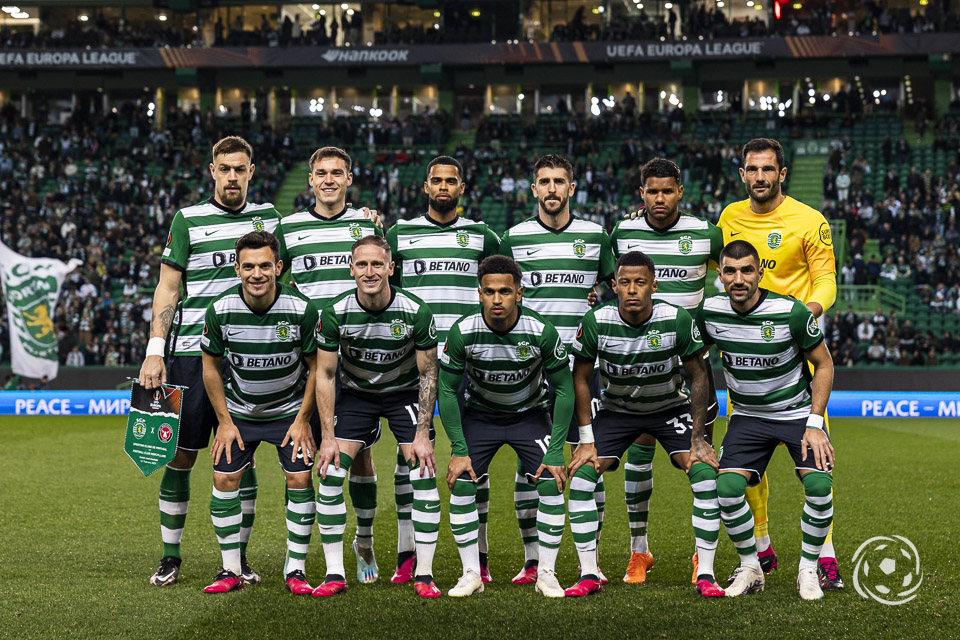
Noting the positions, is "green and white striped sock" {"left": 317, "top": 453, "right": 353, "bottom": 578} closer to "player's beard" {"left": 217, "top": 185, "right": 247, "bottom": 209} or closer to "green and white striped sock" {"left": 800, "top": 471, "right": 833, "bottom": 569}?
"player's beard" {"left": 217, "top": 185, "right": 247, "bottom": 209}

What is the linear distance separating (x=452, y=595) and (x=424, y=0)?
1228 inches

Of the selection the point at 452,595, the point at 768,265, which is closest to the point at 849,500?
the point at 768,265

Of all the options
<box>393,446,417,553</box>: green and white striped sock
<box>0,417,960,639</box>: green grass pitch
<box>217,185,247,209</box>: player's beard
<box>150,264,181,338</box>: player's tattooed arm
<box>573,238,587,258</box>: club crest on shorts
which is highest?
<box>217,185,247,209</box>: player's beard

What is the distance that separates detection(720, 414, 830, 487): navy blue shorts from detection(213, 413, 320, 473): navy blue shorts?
2.43 meters

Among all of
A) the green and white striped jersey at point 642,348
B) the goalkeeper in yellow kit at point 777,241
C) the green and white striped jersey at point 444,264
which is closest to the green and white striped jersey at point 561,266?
the green and white striped jersey at point 444,264

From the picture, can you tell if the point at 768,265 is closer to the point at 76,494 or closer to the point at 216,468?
the point at 216,468

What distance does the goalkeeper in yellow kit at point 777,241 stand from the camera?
633cm

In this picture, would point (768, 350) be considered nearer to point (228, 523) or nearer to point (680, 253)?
point (680, 253)

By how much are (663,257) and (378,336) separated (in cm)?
184

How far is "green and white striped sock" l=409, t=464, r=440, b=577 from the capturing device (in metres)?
5.83

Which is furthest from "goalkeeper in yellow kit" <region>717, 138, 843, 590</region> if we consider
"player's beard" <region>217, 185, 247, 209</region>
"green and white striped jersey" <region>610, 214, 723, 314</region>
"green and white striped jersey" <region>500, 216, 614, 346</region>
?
"player's beard" <region>217, 185, 247, 209</region>

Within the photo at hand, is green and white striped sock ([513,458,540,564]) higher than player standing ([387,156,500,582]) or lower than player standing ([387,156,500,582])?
lower

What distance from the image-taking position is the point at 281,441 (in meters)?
5.95

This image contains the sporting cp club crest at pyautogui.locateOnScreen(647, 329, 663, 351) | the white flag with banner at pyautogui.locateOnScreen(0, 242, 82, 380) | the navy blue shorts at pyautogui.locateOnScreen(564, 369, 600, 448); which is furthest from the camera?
the white flag with banner at pyautogui.locateOnScreen(0, 242, 82, 380)
